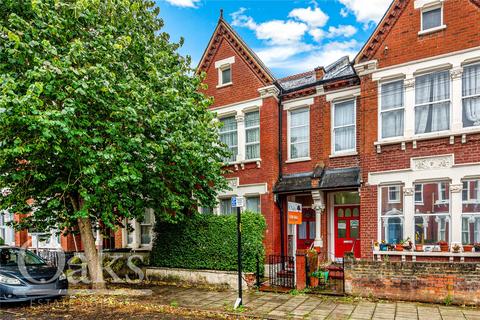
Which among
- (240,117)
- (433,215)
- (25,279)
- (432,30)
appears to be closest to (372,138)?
(433,215)

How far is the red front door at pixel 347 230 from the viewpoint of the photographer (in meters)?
14.0

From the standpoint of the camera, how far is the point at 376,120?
12703 millimetres

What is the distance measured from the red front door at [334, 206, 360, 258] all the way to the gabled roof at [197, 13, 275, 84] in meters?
6.40

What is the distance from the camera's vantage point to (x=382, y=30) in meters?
12.7

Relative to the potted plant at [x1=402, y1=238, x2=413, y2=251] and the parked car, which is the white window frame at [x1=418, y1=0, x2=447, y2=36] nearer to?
the potted plant at [x1=402, y1=238, x2=413, y2=251]

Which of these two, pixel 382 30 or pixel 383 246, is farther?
pixel 382 30

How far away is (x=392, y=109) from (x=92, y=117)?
9951 millimetres

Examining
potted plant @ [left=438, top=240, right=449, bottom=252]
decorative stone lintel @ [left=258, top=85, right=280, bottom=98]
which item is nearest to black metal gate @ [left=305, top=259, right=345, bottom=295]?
potted plant @ [left=438, top=240, right=449, bottom=252]

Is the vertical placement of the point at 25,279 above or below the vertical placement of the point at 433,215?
below

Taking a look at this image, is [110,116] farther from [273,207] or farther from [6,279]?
[273,207]

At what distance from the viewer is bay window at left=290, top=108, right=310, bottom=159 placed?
15.1 metres

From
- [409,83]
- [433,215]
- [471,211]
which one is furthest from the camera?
[409,83]

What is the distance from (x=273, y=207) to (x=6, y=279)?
31.1ft

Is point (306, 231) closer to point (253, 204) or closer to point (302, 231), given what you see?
point (302, 231)
